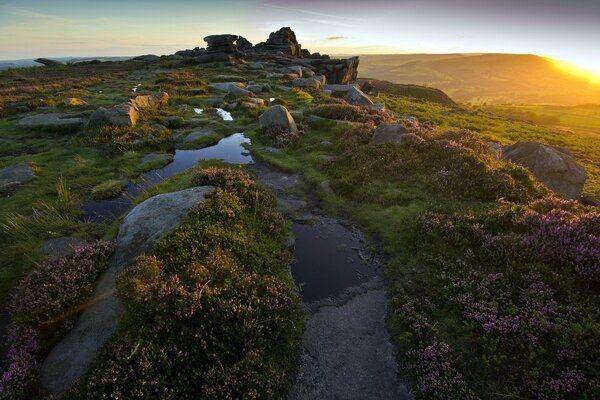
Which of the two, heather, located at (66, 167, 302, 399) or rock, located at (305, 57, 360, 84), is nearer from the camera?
heather, located at (66, 167, 302, 399)

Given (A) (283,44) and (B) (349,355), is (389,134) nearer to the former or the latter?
(B) (349,355)

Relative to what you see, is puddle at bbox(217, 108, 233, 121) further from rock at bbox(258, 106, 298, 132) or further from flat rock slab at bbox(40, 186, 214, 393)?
flat rock slab at bbox(40, 186, 214, 393)

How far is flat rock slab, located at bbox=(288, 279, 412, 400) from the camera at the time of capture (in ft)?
22.1

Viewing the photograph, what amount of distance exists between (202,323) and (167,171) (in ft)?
42.5

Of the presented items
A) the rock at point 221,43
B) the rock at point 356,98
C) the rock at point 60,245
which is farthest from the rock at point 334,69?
the rock at point 60,245

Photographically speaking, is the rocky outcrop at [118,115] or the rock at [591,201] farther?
the rocky outcrop at [118,115]

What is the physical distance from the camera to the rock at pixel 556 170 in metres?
17.7

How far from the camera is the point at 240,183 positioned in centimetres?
1320

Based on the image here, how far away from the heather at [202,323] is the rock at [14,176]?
11.2 meters

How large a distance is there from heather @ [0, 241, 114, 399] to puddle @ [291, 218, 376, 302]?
5917mm

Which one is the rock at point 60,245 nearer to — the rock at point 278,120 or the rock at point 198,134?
the rock at point 198,134

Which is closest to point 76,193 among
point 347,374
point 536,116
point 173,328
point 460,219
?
point 173,328

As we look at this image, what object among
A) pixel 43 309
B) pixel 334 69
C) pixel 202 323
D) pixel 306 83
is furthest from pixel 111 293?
pixel 334 69

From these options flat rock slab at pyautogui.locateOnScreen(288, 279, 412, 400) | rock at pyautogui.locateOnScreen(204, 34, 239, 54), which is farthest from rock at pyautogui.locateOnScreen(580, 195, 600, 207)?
rock at pyautogui.locateOnScreen(204, 34, 239, 54)
